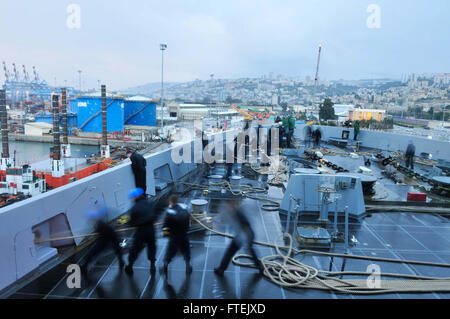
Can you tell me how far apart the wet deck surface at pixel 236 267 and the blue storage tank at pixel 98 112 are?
60.5 meters

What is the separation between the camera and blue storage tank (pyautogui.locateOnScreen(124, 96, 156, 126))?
7194 cm

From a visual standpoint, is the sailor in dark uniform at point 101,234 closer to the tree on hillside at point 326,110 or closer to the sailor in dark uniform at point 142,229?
the sailor in dark uniform at point 142,229

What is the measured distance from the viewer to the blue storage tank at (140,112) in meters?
71.9

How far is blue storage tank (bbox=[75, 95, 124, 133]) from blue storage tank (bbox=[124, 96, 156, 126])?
828 cm

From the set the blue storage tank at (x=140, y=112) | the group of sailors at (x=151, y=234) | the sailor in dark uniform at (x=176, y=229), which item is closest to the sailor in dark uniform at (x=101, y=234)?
the group of sailors at (x=151, y=234)

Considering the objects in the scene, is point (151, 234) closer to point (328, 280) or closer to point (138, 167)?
point (328, 280)

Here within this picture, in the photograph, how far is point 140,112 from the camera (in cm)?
7306

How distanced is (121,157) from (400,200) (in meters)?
51.5

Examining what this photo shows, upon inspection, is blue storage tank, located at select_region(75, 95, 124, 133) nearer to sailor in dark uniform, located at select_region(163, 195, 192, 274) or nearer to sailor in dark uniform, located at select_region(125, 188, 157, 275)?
sailor in dark uniform, located at select_region(125, 188, 157, 275)

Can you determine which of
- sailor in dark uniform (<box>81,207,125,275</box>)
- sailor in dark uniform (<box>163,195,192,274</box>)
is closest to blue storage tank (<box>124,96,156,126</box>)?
sailor in dark uniform (<box>81,207,125,275</box>)

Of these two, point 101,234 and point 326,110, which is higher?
point 326,110

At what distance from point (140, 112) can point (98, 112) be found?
35.7ft

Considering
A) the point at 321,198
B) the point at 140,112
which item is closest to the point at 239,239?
the point at 321,198
